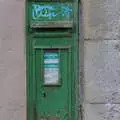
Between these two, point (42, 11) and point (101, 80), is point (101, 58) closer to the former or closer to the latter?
point (101, 80)

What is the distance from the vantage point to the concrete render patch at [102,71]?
6520mm

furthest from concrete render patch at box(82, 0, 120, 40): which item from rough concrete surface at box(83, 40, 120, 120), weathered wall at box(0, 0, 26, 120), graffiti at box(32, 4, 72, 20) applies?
weathered wall at box(0, 0, 26, 120)

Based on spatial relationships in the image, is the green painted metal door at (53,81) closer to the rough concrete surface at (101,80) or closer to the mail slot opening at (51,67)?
the mail slot opening at (51,67)

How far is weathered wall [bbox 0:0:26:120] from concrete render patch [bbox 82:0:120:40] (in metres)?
0.89

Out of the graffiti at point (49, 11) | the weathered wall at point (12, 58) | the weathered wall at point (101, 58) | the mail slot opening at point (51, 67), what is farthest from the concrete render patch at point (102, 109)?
the graffiti at point (49, 11)

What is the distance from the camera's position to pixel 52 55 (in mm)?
6508

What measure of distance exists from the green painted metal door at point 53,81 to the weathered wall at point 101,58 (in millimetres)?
263

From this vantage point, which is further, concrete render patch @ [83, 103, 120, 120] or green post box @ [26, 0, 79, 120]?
concrete render patch @ [83, 103, 120, 120]

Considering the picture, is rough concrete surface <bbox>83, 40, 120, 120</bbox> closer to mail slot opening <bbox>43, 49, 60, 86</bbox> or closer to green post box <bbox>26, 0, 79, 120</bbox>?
green post box <bbox>26, 0, 79, 120</bbox>

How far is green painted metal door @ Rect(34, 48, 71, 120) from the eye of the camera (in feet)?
21.3

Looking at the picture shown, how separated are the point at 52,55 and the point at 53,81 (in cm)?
36

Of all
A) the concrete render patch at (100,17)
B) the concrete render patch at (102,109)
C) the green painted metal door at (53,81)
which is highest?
the concrete render patch at (100,17)

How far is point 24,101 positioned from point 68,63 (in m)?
0.80

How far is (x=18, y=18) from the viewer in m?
6.48
